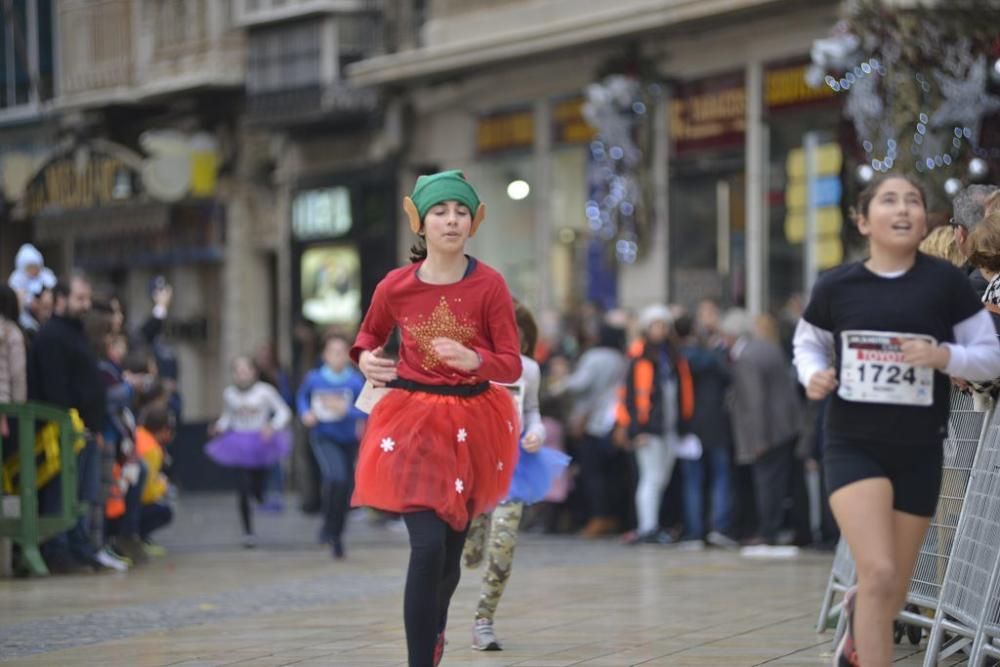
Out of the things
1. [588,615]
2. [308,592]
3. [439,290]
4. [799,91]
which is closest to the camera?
[439,290]

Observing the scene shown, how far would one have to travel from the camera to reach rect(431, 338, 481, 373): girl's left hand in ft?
24.9

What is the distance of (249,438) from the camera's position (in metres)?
18.4

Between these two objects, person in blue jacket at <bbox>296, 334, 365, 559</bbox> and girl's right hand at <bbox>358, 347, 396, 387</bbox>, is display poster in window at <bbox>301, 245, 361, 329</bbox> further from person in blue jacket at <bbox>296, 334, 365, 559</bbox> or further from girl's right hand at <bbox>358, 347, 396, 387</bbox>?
girl's right hand at <bbox>358, 347, 396, 387</bbox>

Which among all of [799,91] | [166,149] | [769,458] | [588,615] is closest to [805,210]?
[799,91]

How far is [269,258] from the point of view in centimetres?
3142

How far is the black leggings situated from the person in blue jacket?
8.50 m

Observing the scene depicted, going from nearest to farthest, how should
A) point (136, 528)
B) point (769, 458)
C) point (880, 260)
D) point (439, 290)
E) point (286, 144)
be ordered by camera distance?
point (880, 260)
point (439, 290)
point (136, 528)
point (769, 458)
point (286, 144)

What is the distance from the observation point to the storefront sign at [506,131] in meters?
25.3

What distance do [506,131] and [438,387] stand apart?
705 inches

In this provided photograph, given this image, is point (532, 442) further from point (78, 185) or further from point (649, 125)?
point (78, 185)

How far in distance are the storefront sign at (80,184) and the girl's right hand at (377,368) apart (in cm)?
2485

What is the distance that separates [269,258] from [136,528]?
15.9 meters

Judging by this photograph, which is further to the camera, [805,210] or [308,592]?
[805,210]

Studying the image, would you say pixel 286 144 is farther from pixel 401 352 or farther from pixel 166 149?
pixel 401 352
